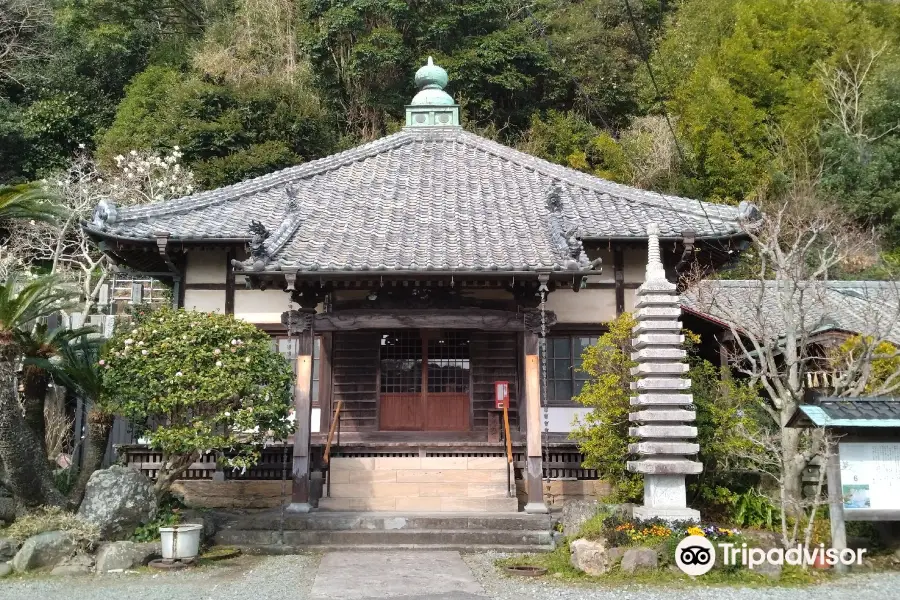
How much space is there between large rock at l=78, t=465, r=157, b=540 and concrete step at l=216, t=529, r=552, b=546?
1243 mm

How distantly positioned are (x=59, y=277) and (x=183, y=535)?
3970 mm

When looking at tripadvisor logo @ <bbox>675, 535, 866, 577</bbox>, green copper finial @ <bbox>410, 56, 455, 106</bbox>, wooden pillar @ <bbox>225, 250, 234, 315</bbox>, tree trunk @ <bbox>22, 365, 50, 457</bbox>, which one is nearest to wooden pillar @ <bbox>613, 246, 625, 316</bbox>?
tripadvisor logo @ <bbox>675, 535, 866, 577</bbox>

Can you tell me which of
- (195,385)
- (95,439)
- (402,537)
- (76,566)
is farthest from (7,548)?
(402,537)

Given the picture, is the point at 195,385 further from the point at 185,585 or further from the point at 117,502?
the point at 185,585

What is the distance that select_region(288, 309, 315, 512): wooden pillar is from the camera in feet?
36.3

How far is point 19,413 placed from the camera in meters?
9.40

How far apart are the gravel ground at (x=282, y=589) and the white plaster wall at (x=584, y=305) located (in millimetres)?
5972

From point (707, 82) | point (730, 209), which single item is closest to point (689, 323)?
point (730, 209)

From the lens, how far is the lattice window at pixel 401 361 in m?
14.5

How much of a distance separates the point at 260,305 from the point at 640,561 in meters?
8.57

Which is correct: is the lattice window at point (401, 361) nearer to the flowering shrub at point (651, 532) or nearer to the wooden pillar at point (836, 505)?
the flowering shrub at point (651, 532)

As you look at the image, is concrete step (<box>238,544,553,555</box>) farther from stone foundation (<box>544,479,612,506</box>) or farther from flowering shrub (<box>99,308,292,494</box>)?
stone foundation (<box>544,479,612,506</box>)

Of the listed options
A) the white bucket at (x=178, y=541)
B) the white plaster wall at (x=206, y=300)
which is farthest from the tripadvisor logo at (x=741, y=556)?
the white plaster wall at (x=206, y=300)

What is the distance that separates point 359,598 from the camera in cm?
763
